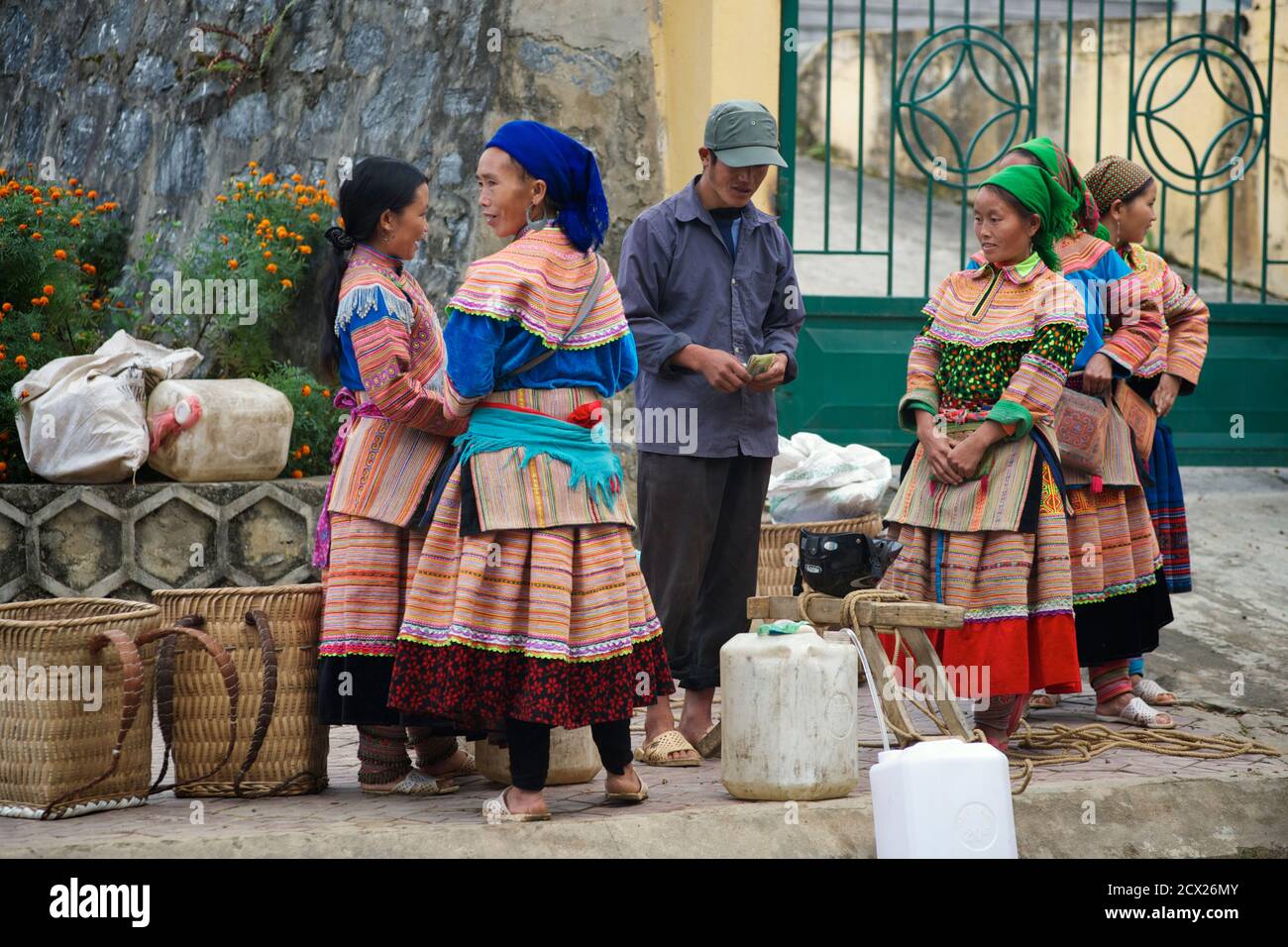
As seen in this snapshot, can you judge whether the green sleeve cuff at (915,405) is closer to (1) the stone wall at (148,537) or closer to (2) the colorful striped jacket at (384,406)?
(2) the colorful striped jacket at (384,406)

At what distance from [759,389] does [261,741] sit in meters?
1.78

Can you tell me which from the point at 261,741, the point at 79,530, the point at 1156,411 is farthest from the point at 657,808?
the point at 79,530

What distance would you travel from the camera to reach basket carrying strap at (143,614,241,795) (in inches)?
166

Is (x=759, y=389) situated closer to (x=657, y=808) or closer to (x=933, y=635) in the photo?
(x=933, y=635)

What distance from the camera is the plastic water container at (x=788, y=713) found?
13.6 feet

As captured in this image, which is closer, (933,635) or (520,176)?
(520,176)

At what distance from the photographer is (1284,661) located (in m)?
6.30

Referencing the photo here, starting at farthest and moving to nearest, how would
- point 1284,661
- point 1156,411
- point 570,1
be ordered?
1. point 570,1
2. point 1284,661
3. point 1156,411

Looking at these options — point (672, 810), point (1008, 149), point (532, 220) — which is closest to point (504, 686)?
point (672, 810)

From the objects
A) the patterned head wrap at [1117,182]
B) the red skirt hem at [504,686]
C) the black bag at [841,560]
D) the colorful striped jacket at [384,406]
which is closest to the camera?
the red skirt hem at [504,686]

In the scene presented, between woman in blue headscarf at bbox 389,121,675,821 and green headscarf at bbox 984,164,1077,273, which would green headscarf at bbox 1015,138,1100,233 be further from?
woman in blue headscarf at bbox 389,121,675,821

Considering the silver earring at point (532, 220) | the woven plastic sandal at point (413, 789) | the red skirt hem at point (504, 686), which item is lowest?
the woven plastic sandal at point (413, 789)

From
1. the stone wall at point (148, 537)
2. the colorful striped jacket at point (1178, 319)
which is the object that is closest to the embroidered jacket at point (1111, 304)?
the colorful striped jacket at point (1178, 319)

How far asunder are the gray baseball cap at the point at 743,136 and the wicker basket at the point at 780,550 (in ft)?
5.61
